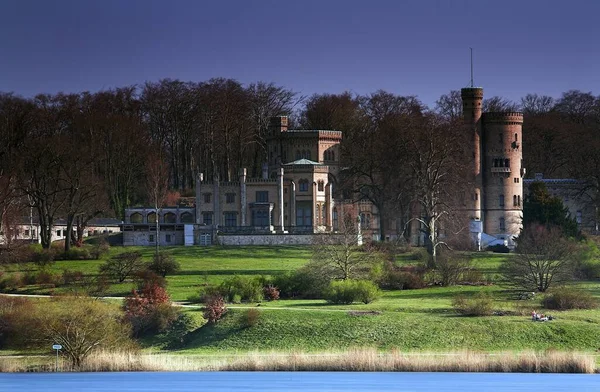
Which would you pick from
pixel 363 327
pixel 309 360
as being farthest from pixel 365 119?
pixel 309 360

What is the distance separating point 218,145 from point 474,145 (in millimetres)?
20903

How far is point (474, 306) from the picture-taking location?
59.1m

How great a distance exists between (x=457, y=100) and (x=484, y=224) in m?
36.1

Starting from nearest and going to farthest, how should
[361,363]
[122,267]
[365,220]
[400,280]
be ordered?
[361,363]
[400,280]
[122,267]
[365,220]

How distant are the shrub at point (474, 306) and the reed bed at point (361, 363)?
756 cm

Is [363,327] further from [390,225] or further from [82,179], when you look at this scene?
[390,225]

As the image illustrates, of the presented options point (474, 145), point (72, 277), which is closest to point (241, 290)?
point (72, 277)

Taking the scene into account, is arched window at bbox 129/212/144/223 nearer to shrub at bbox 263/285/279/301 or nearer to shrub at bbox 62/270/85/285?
shrub at bbox 62/270/85/285

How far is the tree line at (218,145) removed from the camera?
91.0 metres

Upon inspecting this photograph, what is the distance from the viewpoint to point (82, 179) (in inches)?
3600

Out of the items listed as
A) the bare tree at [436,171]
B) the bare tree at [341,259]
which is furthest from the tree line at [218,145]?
the bare tree at [341,259]

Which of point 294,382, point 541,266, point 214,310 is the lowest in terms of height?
point 294,382

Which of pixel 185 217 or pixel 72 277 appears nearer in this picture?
pixel 72 277

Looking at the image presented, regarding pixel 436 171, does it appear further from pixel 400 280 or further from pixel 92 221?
pixel 92 221
